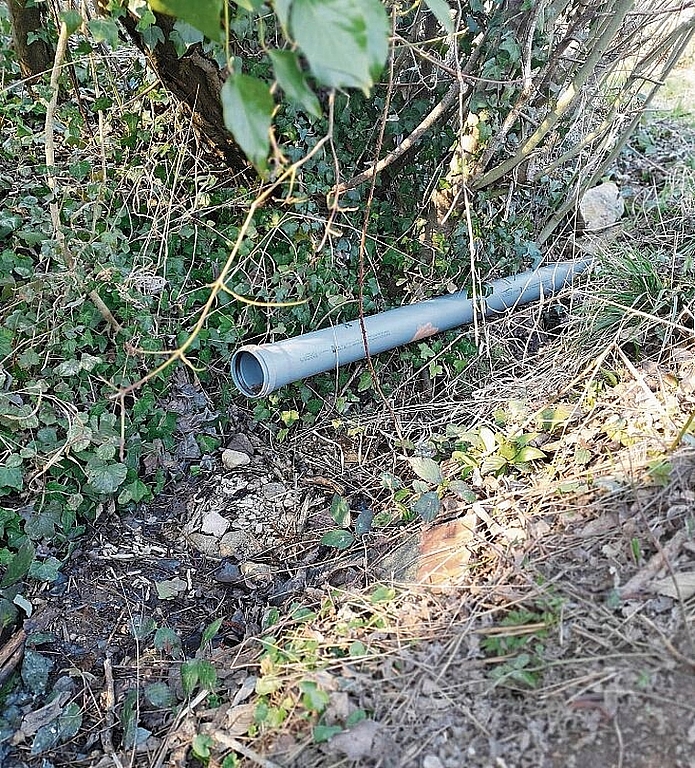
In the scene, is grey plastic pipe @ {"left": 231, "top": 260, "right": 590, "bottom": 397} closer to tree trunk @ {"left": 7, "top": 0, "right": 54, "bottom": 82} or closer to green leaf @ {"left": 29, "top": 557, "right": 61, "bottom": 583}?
green leaf @ {"left": 29, "top": 557, "right": 61, "bottom": 583}

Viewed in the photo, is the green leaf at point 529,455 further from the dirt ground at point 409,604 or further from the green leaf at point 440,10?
the green leaf at point 440,10

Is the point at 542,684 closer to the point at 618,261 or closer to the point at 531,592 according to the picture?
the point at 531,592

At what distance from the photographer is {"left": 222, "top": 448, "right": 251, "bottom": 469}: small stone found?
2.44 metres

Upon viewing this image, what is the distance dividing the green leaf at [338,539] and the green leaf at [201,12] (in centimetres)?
143

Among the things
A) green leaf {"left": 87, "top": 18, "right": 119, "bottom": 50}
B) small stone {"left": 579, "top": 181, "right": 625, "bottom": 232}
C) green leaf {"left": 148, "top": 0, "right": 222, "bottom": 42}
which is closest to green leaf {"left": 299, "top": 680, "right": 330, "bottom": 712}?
green leaf {"left": 148, "top": 0, "right": 222, "bottom": 42}

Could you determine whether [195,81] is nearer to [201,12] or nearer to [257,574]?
[201,12]

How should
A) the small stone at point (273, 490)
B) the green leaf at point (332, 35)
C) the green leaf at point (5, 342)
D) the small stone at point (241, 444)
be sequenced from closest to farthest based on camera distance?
the green leaf at point (332, 35) < the green leaf at point (5, 342) < the small stone at point (273, 490) < the small stone at point (241, 444)

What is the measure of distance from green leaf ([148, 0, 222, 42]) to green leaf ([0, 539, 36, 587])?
1551 mm

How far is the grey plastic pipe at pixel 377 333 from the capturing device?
225cm

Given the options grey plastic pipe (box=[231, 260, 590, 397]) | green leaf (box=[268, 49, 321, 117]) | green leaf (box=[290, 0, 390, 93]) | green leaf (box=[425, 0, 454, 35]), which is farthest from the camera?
grey plastic pipe (box=[231, 260, 590, 397])

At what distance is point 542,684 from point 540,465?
735 millimetres

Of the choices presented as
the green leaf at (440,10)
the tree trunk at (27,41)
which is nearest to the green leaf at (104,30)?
the tree trunk at (27,41)

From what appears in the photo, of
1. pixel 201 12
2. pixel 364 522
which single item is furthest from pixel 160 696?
pixel 201 12

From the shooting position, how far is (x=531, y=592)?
5.30 ft
